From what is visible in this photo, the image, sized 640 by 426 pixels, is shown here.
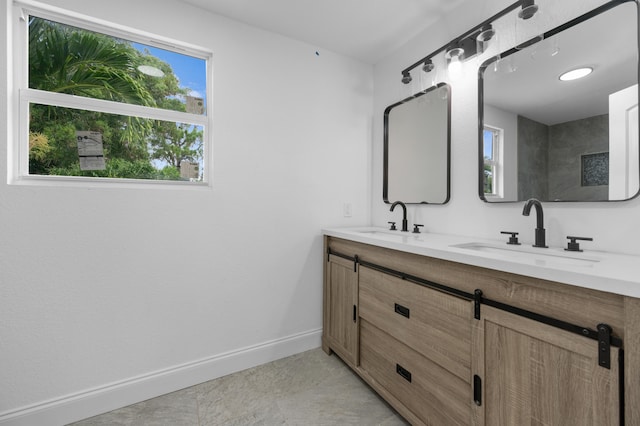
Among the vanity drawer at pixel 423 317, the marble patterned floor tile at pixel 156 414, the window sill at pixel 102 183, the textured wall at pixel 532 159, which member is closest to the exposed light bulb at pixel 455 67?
the textured wall at pixel 532 159

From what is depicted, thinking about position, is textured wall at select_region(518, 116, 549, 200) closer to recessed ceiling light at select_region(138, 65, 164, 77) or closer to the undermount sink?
the undermount sink

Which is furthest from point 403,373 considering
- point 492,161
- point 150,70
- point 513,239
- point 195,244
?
point 150,70

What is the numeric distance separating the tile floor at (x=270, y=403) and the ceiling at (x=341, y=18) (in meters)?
2.45

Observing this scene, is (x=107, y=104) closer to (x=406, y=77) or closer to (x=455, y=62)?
(x=406, y=77)

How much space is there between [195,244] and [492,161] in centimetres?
192

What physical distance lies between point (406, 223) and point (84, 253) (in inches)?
81.0

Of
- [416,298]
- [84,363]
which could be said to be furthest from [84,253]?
[416,298]

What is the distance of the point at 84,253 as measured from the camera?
5.10ft

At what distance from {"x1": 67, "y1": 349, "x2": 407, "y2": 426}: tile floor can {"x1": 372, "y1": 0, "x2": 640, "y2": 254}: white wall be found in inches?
47.2

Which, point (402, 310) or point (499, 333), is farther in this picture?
point (402, 310)

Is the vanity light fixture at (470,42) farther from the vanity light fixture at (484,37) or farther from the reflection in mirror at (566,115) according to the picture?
the reflection in mirror at (566,115)

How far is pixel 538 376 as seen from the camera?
36.7 inches

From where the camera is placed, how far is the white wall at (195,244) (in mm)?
1459

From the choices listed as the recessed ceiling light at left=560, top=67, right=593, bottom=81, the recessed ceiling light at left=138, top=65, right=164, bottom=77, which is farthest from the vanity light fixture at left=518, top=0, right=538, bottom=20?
the recessed ceiling light at left=138, top=65, right=164, bottom=77
